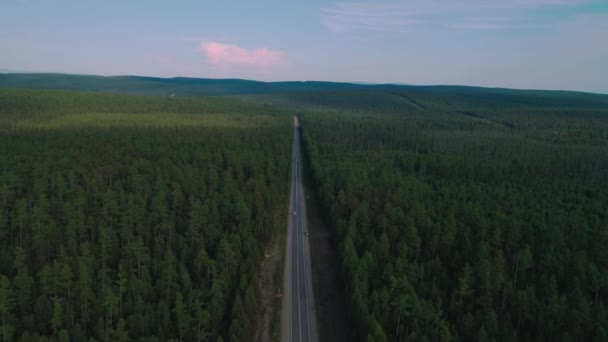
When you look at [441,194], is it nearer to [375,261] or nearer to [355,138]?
[375,261]

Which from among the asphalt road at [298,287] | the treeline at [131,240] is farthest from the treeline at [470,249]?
the treeline at [131,240]

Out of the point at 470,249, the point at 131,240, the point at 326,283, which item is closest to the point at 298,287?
the point at 326,283

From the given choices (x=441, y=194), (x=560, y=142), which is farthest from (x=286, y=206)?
(x=560, y=142)

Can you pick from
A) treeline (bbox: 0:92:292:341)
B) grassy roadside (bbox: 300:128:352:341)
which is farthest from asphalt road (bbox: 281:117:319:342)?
treeline (bbox: 0:92:292:341)

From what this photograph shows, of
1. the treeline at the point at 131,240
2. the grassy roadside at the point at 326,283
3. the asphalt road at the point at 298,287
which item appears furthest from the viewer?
the grassy roadside at the point at 326,283

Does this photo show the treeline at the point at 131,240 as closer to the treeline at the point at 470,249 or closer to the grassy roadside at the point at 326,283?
the grassy roadside at the point at 326,283

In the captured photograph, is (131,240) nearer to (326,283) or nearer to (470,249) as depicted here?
(326,283)

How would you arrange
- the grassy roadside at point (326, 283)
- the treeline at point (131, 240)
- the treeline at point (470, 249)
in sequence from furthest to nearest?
the grassy roadside at point (326, 283) < the treeline at point (470, 249) < the treeline at point (131, 240)
